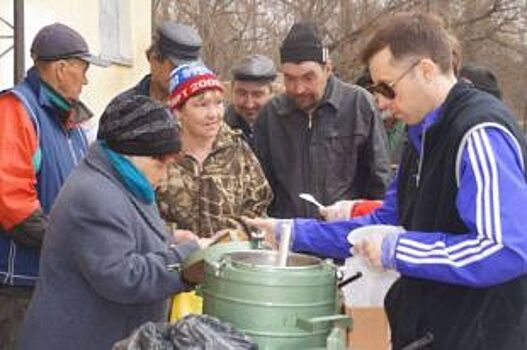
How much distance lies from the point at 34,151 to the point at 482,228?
1.88m

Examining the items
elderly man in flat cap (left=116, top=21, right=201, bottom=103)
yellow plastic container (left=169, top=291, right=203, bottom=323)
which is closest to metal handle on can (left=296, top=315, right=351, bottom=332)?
yellow plastic container (left=169, top=291, right=203, bottom=323)

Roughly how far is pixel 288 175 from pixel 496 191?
76.1 inches

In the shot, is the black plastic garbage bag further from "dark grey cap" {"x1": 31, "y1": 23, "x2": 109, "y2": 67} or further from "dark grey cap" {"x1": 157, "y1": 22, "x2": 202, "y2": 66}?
"dark grey cap" {"x1": 157, "y1": 22, "x2": 202, "y2": 66}

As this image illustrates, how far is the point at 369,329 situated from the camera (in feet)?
10.3

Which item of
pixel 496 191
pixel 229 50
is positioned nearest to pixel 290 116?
pixel 496 191

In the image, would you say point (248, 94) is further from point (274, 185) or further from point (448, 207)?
point (448, 207)

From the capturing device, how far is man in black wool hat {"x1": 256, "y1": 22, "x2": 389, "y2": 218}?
3807 millimetres

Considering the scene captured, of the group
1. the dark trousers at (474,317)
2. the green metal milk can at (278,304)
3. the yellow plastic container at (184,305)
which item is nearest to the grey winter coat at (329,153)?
the yellow plastic container at (184,305)

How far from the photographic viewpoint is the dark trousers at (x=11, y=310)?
129 inches

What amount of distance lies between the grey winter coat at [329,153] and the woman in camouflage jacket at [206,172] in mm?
464

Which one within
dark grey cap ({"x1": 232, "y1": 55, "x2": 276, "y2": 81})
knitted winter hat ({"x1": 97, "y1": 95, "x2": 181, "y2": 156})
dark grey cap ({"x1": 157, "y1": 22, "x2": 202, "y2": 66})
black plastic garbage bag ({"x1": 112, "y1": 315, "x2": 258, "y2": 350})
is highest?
dark grey cap ({"x1": 157, "y1": 22, "x2": 202, "y2": 66})

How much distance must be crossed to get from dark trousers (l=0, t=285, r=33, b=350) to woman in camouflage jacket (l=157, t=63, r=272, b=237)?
64cm

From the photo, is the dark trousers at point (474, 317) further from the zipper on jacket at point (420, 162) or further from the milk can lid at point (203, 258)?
the milk can lid at point (203, 258)

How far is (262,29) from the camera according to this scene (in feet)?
55.7
